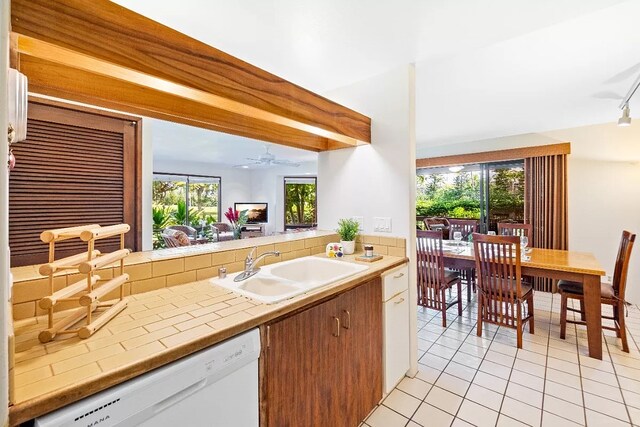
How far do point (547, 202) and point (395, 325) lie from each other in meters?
3.69

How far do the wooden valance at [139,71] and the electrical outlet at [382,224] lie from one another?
2.70 feet

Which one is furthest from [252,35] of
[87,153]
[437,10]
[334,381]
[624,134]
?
[624,134]

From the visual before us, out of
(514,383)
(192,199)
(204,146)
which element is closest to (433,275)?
(514,383)

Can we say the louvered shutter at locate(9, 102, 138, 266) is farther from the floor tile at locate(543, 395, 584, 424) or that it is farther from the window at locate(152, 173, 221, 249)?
the window at locate(152, 173, 221, 249)

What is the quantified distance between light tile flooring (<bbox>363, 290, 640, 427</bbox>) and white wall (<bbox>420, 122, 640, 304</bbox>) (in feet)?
4.43

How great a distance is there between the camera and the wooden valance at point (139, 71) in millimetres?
884

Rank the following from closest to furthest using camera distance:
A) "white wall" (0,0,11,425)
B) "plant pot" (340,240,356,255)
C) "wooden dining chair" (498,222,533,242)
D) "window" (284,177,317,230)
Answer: "white wall" (0,0,11,425)
"plant pot" (340,240,356,255)
"wooden dining chair" (498,222,533,242)
"window" (284,177,317,230)

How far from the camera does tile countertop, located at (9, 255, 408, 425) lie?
651 mm

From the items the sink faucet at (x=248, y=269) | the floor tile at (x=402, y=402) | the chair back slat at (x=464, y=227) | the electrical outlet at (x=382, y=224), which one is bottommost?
the floor tile at (x=402, y=402)

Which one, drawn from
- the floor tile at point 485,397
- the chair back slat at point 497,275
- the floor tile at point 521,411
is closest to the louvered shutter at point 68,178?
the floor tile at point 485,397

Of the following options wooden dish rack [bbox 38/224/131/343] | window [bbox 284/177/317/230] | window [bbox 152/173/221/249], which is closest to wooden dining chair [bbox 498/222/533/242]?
wooden dish rack [bbox 38/224/131/343]

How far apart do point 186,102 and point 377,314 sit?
1.64 metres

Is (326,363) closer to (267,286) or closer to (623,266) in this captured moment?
(267,286)

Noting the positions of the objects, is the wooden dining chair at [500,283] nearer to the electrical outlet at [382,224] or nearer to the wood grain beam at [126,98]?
the electrical outlet at [382,224]
